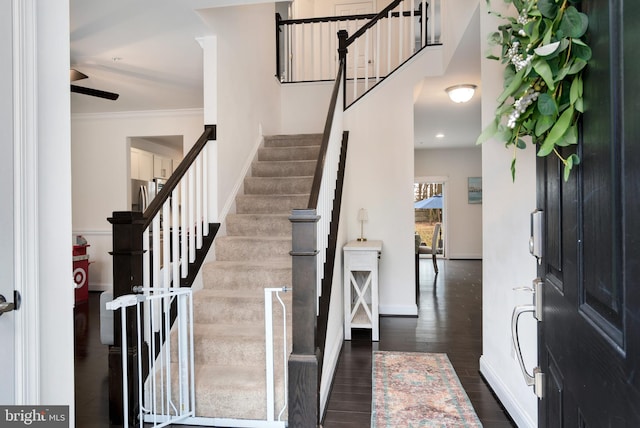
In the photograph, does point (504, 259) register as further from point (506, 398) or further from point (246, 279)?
point (246, 279)

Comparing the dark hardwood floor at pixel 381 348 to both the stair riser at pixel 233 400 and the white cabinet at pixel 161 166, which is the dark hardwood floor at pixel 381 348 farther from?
the white cabinet at pixel 161 166

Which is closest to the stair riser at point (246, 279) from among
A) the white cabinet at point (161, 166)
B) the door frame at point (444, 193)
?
the white cabinet at point (161, 166)

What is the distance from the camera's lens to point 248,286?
2.96 metres

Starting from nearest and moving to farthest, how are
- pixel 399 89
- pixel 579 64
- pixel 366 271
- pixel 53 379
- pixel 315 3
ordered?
pixel 579 64, pixel 53 379, pixel 366 271, pixel 399 89, pixel 315 3

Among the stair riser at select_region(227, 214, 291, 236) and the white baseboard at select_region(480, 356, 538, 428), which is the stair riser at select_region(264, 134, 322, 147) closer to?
the stair riser at select_region(227, 214, 291, 236)

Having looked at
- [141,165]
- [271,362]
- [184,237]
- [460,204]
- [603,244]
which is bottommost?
[271,362]

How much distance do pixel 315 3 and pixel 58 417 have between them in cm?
767

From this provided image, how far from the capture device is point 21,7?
1.05 metres

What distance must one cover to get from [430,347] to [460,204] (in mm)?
6529

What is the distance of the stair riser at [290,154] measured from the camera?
4504 mm

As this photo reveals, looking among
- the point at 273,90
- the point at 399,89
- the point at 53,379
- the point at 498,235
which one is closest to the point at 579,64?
the point at 53,379

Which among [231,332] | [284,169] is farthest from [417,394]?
[284,169]

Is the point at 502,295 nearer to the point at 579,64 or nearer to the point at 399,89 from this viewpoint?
the point at 579,64

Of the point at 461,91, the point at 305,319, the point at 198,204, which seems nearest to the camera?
the point at 305,319
